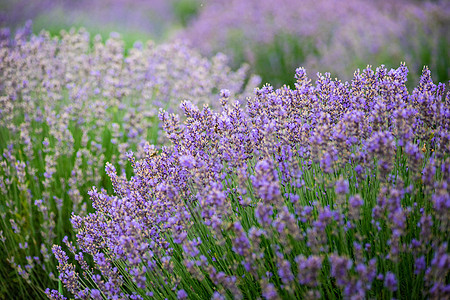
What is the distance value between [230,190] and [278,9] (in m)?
6.66

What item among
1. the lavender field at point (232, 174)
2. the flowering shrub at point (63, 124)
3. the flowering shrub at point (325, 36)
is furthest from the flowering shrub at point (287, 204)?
the flowering shrub at point (325, 36)

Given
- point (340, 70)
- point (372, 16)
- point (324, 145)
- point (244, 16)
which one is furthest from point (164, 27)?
point (324, 145)

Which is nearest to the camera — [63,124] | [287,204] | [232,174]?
[287,204]

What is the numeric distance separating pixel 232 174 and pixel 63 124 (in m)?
1.73

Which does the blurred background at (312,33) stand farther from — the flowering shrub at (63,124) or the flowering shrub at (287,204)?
the flowering shrub at (287,204)

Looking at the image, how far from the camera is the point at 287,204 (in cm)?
182

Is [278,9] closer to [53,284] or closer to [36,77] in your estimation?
[36,77]

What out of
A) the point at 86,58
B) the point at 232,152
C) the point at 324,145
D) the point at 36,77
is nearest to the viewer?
the point at 324,145

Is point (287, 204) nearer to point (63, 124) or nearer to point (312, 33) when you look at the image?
point (63, 124)

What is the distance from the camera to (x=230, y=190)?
1.96 meters

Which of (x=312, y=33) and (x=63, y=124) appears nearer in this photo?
(x=63, y=124)

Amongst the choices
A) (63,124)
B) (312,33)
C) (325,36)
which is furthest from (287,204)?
(325,36)

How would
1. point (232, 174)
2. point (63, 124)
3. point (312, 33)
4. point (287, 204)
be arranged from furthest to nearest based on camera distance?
point (312, 33) → point (63, 124) → point (232, 174) → point (287, 204)

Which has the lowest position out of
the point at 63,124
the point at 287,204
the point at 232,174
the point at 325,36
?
the point at 287,204
